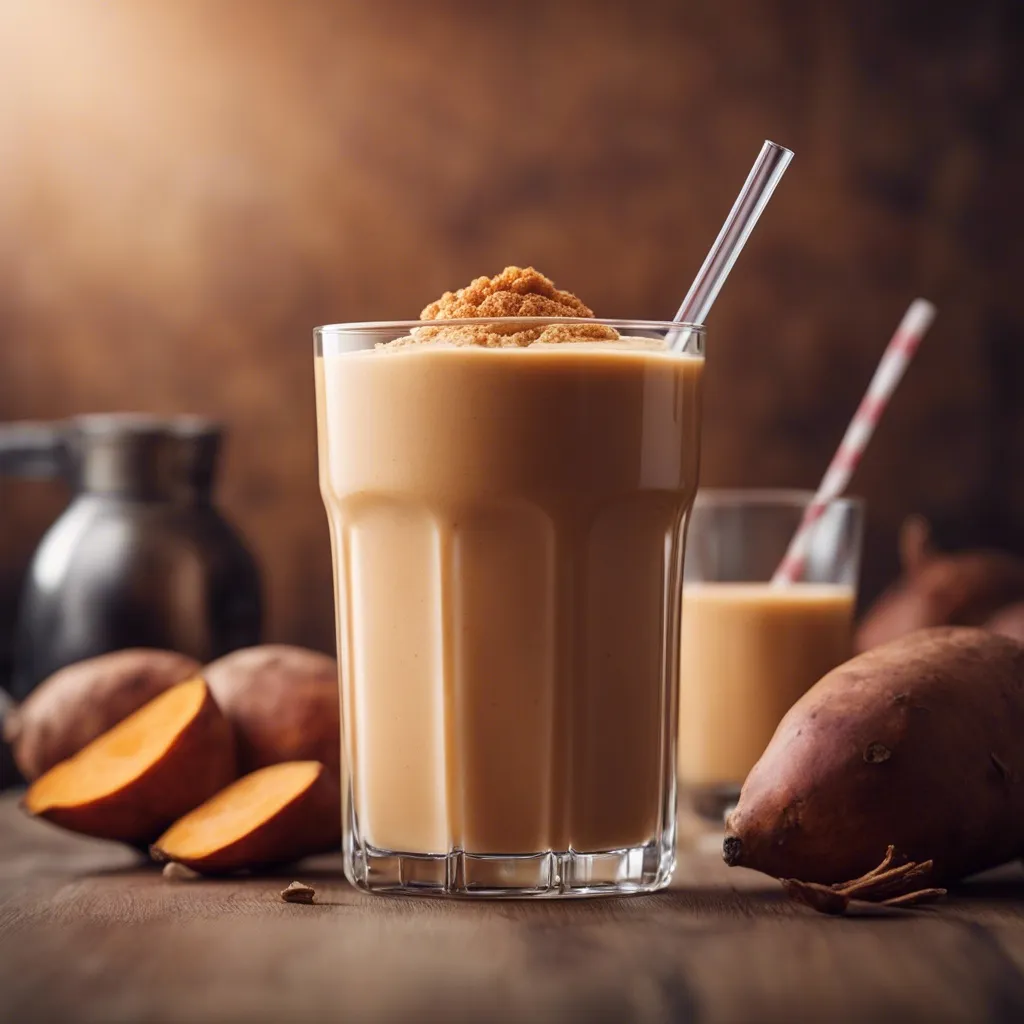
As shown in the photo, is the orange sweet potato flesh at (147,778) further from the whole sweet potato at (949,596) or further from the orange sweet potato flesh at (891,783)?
the whole sweet potato at (949,596)

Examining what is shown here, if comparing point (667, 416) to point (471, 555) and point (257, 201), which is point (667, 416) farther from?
point (257, 201)

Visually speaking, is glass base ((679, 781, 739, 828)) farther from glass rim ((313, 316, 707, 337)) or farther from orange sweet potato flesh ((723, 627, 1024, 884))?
glass rim ((313, 316, 707, 337))

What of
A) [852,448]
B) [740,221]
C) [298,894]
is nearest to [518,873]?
[298,894]

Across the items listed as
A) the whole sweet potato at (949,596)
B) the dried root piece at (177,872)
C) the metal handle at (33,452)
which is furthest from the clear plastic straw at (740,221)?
the metal handle at (33,452)

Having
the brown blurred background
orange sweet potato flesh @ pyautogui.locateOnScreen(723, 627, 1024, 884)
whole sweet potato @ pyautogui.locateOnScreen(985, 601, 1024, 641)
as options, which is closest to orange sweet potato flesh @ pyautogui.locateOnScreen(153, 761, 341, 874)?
orange sweet potato flesh @ pyautogui.locateOnScreen(723, 627, 1024, 884)

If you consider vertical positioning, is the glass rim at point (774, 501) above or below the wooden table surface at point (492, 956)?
above

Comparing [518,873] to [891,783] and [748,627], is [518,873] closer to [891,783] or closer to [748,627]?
[891,783]

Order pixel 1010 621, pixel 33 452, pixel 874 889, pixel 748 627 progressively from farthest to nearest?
pixel 33 452
pixel 1010 621
pixel 748 627
pixel 874 889
